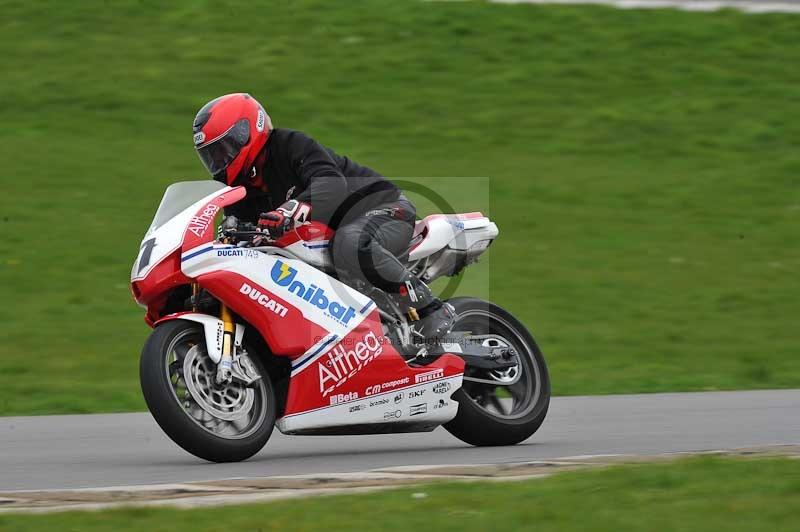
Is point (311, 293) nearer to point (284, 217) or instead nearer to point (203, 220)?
point (284, 217)

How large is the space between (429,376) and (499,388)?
55 cm

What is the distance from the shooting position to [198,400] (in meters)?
6.54

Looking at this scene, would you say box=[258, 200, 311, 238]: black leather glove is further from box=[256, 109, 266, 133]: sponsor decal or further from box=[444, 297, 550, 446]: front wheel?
box=[444, 297, 550, 446]: front wheel

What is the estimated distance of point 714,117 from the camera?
19453 mm

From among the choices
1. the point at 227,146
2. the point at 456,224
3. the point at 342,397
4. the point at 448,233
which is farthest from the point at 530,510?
the point at 456,224

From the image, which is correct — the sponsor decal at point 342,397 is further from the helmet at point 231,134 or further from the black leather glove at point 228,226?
the helmet at point 231,134

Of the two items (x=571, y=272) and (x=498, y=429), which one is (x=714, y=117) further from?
(x=498, y=429)

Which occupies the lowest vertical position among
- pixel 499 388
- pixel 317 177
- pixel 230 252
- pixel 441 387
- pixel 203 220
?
pixel 499 388

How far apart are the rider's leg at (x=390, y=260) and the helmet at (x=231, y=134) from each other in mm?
617

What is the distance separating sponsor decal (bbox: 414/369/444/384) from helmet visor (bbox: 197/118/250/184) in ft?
4.88

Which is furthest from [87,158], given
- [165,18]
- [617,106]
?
[617,106]

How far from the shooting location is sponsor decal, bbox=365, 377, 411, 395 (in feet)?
23.7

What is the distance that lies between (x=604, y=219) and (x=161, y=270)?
33.2 ft

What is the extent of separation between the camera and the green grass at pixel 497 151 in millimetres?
12336
